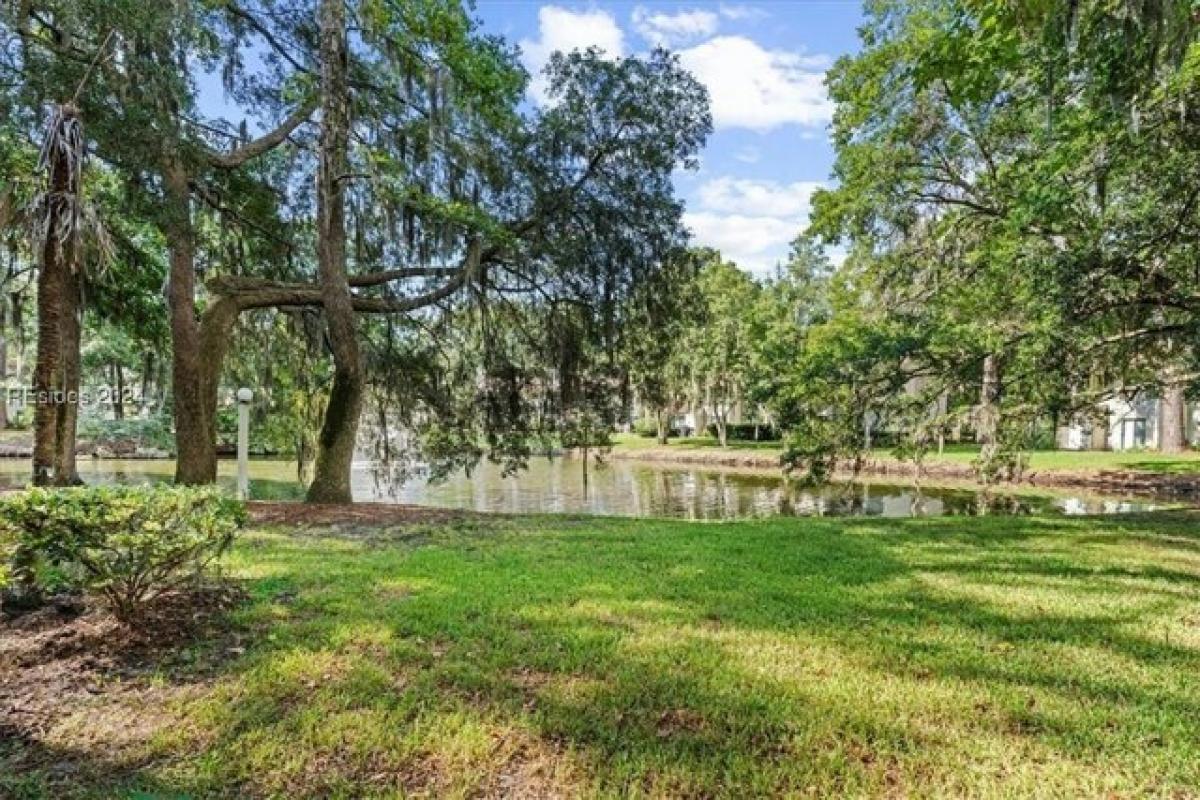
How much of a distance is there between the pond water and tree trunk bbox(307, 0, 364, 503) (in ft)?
12.3

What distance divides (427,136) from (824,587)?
272 inches

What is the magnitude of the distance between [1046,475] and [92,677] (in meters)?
18.3

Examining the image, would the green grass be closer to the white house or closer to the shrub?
the white house

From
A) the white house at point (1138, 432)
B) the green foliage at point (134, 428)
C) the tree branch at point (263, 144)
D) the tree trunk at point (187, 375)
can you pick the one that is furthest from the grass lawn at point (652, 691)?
the white house at point (1138, 432)

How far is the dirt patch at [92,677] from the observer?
2.28m

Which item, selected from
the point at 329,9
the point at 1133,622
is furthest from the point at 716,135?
the point at 1133,622

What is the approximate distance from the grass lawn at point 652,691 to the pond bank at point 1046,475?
662 cm

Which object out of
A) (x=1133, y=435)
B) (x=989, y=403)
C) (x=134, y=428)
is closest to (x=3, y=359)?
(x=134, y=428)

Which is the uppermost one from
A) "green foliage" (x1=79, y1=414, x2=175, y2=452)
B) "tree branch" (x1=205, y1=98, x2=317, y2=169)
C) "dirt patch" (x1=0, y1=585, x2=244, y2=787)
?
"tree branch" (x1=205, y1=98, x2=317, y2=169)

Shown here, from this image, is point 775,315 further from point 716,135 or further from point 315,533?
point 315,533

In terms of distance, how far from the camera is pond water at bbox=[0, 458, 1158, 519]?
41.4ft

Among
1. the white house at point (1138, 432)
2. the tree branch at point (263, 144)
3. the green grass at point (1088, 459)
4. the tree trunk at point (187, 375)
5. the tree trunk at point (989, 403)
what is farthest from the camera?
the white house at point (1138, 432)

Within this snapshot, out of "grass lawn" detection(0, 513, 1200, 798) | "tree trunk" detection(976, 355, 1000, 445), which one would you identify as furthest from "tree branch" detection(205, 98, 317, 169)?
"tree trunk" detection(976, 355, 1000, 445)

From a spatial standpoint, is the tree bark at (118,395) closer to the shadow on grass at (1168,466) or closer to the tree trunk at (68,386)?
the tree trunk at (68,386)
